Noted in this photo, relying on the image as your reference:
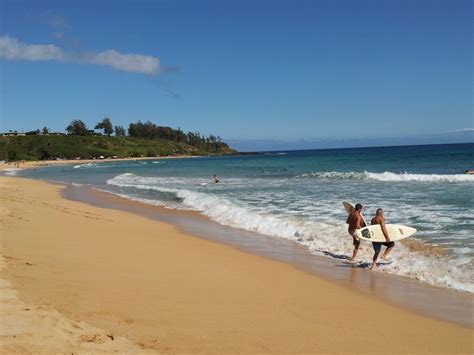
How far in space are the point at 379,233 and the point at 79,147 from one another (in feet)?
497

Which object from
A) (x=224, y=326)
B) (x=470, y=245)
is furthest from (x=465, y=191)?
(x=224, y=326)

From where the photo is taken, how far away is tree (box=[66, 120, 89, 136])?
180 meters

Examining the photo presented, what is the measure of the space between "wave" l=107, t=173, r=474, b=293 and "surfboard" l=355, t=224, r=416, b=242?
0.38 meters

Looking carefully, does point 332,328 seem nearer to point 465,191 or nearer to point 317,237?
point 317,237

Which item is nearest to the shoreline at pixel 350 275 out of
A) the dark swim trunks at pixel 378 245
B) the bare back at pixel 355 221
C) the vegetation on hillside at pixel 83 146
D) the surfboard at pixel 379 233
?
the dark swim trunks at pixel 378 245

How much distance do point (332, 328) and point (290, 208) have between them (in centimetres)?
1256

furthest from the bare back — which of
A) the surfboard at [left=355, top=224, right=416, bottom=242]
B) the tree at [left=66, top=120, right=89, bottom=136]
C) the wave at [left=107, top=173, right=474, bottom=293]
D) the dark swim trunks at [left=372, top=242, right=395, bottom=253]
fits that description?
the tree at [left=66, top=120, right=89, bottom=136]

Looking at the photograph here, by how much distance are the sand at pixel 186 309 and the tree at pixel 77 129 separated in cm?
18128

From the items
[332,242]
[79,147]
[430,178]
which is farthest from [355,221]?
[79,147]

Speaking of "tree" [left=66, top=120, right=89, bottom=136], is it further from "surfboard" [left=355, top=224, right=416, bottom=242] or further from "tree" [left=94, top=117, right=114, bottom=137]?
"surfboard" [left=355, top=224, right=416, bottom=242]

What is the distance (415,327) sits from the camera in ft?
19.3

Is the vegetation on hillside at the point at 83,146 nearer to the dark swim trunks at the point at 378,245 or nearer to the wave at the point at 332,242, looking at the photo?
the wave at the point at 332,242

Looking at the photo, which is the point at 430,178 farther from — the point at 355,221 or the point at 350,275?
the point at 350,275

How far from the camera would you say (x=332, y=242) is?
12.0 m
